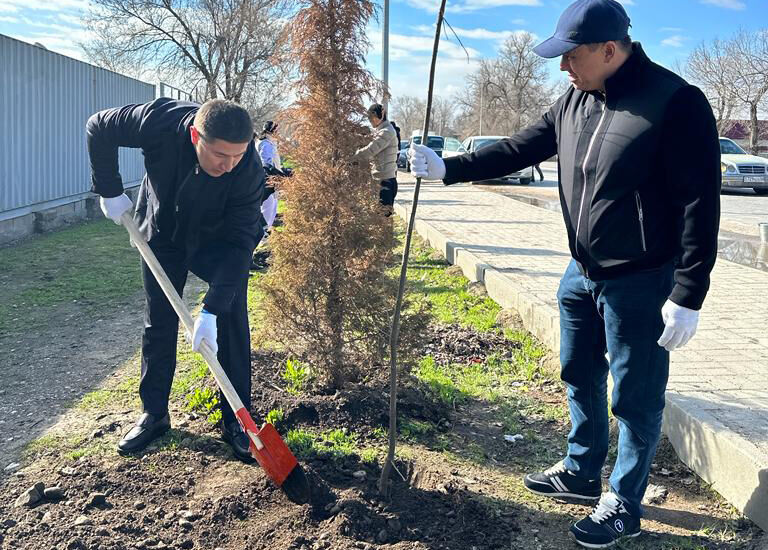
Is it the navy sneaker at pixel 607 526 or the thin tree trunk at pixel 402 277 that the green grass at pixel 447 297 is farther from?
the navy sneaker at pixel 607 526

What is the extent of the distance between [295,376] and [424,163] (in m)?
1.81

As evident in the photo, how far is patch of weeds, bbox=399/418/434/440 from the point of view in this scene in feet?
12.0

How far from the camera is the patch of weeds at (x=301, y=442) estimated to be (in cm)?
340

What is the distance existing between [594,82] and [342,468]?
2031 millimetres

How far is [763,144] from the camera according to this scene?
4719 cm

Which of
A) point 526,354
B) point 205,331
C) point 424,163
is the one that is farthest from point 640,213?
point 526,354

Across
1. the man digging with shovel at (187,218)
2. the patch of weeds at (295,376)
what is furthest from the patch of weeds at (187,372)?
the man digging with shovel at (187,218)

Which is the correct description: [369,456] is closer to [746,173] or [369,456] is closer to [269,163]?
[269,163]

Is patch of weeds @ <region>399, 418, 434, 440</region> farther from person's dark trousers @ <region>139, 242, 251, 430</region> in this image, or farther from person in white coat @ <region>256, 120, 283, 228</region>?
person in white coat @ <region>256, 120, 283, 228</region>

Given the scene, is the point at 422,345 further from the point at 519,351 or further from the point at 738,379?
the point at 738,379

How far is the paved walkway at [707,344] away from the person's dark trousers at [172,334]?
2.23 meters

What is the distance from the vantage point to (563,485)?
3.15 m

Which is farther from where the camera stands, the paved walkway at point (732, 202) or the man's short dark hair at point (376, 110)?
the paved walkway at point (732, 202)

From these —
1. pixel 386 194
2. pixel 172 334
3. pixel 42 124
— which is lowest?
pixel 172 334
